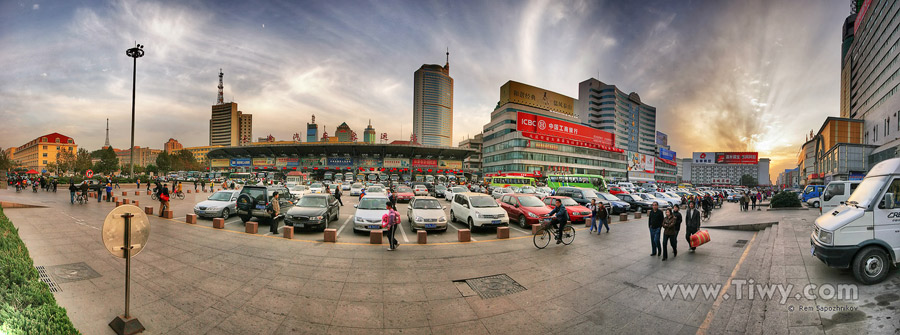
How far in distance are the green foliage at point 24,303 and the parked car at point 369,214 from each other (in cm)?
777

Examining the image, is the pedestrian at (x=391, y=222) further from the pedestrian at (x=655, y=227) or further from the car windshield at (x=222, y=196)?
the car windshield at (x=222, y=196)

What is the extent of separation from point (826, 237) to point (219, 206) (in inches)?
723

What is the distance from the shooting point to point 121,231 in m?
4.13

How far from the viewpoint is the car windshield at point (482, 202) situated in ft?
41.4

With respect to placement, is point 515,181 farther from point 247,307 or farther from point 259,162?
point 259,162

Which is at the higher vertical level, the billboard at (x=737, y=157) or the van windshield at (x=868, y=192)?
the billboard at (x=737, y=157)

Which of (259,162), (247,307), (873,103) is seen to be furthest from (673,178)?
(247,307)

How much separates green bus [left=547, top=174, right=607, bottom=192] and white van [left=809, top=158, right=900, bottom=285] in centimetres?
2621

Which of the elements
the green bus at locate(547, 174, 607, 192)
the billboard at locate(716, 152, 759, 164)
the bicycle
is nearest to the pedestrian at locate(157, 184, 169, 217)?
the bicycle

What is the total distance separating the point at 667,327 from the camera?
444 cm

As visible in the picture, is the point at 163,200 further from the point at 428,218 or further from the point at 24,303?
the point at 24,303

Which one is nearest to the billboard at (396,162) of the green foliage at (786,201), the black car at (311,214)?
the black car at (311,214)

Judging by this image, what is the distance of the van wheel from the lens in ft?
18.5

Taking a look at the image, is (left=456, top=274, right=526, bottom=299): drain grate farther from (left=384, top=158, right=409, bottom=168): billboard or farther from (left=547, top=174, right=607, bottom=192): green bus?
(left=384, top=158, right=409, bottom=168): billboard
